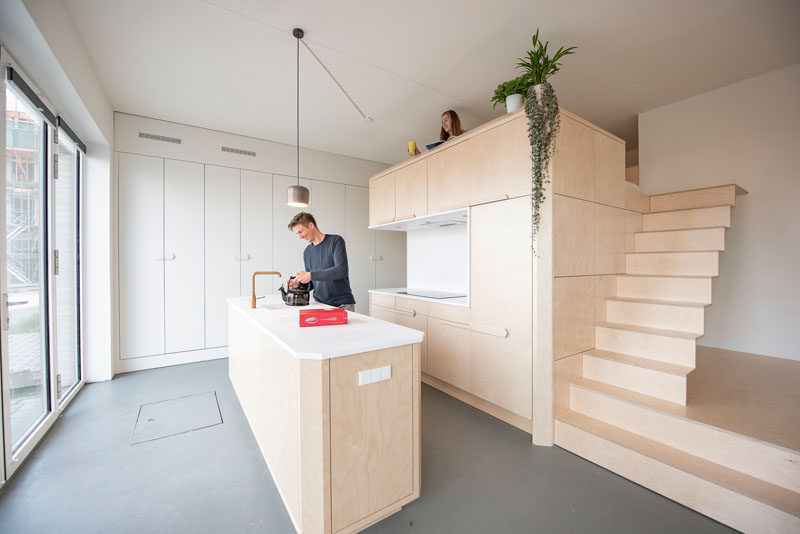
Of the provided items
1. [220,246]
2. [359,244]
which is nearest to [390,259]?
[359,244]

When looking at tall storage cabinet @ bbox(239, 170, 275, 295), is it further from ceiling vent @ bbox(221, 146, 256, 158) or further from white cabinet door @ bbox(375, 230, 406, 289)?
white cabinet door @ bbox(375, 230, 406, 289)

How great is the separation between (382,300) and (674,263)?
2890mm

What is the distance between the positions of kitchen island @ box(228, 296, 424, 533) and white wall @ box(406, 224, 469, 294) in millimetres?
2079

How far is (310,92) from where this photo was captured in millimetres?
3363

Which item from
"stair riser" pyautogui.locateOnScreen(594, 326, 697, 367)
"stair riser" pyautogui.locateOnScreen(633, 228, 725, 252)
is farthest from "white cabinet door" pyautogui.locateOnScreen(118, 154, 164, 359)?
"stair riser" pyautogui.locateOnScreen(633, 228, 725, 252)

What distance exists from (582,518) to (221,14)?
12.6ft

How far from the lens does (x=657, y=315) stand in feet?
8.29

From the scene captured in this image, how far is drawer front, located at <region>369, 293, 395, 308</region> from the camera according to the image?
3.82 meters

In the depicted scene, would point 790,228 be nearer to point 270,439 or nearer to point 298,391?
point 298,391

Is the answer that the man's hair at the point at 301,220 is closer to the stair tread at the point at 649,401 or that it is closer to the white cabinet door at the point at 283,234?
the white cabinet door at the point at 283,234

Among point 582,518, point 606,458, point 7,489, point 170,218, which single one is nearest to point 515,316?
point 606,458

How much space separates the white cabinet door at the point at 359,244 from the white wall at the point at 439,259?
127 centimetres

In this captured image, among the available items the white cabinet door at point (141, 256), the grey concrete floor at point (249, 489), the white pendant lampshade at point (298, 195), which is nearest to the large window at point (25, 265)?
the grey concrete floor at point (249, 489)

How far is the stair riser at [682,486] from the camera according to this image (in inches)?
58.0
